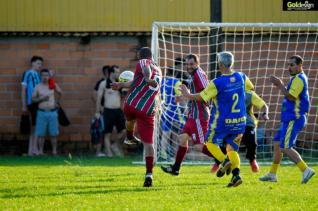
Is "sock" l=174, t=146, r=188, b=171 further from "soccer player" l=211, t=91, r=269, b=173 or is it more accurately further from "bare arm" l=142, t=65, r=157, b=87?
"bare arm" l=142, t=65, r=157, b=87

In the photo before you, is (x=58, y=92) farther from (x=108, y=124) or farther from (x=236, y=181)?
(x=236, y=181)

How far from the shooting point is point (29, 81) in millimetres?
21422

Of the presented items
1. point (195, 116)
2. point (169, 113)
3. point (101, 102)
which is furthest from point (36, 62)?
point (195, 116)

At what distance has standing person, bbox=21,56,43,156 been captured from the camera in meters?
21.3

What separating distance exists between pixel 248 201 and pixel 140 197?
132 centimetres

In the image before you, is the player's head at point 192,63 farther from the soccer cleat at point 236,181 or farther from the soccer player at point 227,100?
the soccer cleat at point 236,181

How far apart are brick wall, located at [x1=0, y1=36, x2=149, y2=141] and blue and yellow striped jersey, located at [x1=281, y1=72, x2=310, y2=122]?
9.43 meters

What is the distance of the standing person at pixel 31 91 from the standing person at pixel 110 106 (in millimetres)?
1508

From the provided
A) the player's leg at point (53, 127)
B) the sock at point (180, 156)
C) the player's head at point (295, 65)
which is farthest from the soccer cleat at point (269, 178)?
the player's leg at point (53, 127)

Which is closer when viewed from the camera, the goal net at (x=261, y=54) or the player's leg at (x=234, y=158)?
the player's leg at (x=234, y=158)

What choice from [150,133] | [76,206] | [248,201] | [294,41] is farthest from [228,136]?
[294,41]

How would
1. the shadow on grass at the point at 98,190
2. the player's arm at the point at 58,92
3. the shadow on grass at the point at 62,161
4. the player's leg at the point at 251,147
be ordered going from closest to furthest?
the shadow on grass at the point at 98,190 < the player's leg at the point at 251,147 < the shadow on grass at the point at 62,161 < the player's arm at the point at 58,92

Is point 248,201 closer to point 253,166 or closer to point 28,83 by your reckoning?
point 253,166

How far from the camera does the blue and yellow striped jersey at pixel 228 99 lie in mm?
12336
